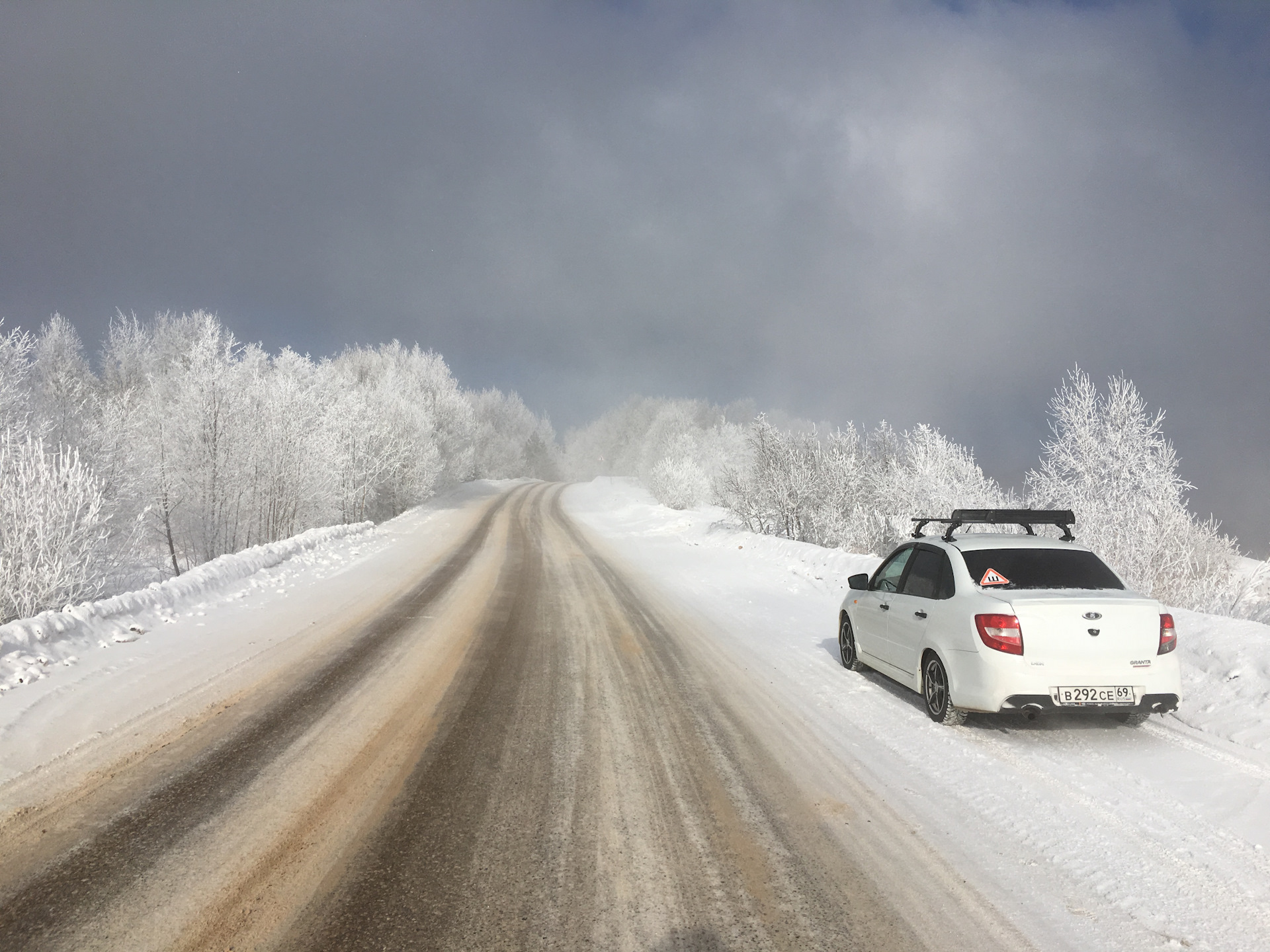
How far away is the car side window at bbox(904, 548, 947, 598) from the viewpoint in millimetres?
5867

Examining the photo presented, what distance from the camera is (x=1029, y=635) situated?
4.82 metres

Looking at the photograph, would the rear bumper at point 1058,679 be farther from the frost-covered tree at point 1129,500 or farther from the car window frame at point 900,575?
the frost-covered tree at point 1129,500

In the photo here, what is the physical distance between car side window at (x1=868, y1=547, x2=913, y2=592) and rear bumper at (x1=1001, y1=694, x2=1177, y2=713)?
5.89 feet

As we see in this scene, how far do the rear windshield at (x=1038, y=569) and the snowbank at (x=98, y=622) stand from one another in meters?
8.83

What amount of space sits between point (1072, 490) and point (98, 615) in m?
27.3

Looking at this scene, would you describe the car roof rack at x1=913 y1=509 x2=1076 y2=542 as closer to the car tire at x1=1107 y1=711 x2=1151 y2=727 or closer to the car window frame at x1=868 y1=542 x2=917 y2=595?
the car window frame at x1=868 y1=542 x2=917 y2=595

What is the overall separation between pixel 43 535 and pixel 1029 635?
12.6 meters

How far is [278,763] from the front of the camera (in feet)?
14.3

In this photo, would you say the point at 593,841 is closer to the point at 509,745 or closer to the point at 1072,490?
the point at 509,745

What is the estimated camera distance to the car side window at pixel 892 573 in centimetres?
666

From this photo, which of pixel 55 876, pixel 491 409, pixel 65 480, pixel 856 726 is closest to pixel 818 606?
pixel 856 726

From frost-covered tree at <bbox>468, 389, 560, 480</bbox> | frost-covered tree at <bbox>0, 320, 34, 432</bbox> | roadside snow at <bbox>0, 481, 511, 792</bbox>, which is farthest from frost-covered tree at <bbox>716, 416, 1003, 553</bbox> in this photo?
frost-covered tree at <bbox>468, 389, 560, 480</bbox>

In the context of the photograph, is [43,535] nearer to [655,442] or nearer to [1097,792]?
[1097,792]

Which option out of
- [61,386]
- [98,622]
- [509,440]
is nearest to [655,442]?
[509,440]
